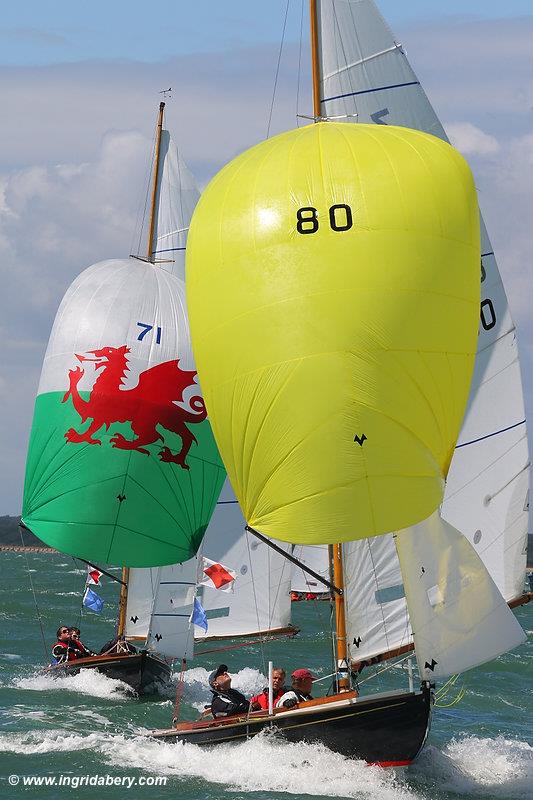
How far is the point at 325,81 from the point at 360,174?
3548 mm

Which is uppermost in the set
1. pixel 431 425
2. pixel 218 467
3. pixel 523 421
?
pixel 218 467

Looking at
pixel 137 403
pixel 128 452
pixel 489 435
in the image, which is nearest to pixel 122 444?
pixel 128 452

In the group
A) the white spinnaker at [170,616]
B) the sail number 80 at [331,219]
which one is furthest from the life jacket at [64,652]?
the sail number 80 at [331,219]

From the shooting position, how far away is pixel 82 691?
22.7m

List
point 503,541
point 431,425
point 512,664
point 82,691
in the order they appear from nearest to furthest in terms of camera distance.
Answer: point 431,425 → point 503,541 → point 82,691 → point 512,664

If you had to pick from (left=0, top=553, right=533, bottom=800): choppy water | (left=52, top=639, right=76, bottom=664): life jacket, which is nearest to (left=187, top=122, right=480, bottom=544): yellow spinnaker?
(left=0, top=553, right=533, bottom=800): choppy water

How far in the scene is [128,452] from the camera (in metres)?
22.7

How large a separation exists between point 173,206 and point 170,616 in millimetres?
7886

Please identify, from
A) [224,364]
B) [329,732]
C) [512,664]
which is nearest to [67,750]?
[329,732]

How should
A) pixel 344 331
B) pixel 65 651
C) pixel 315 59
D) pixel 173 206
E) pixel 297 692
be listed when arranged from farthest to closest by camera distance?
pixel 173 206
pixel 65 651
pixel 315 59
pixel 297 692
pixel 344 331

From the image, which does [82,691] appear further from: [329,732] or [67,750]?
[329,732]

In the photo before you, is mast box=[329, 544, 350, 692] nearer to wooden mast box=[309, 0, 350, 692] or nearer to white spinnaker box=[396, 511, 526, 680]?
wooden mast box=[309, 0, 350, 692]

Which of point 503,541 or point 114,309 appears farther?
point 114,309

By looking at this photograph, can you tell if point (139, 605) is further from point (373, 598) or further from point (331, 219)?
point (331, 219)
